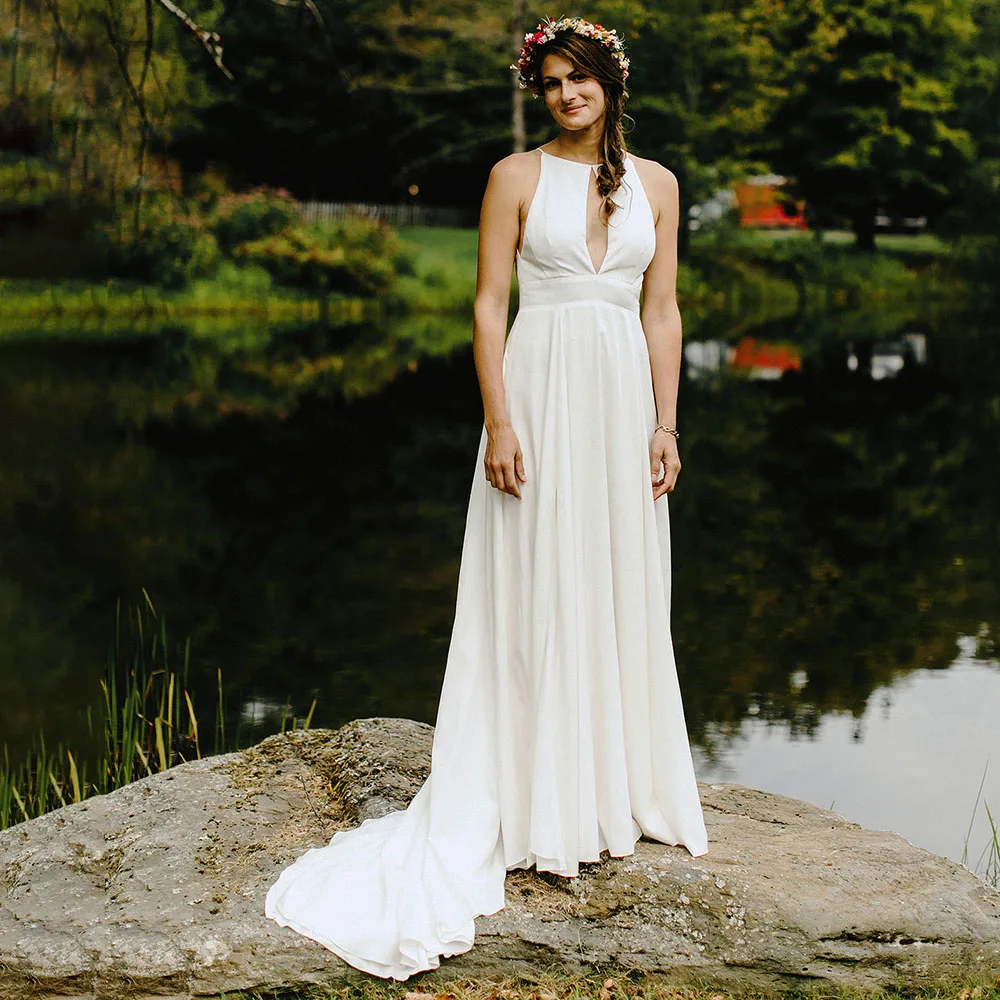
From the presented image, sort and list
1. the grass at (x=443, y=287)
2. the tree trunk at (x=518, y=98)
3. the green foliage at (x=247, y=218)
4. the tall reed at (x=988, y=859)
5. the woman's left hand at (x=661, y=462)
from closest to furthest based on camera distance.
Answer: the woman's left hand at (x=661, y=462), the tall reed at (x=988, y=859), the grass at (x=443, y=287), the green foliage at (x=247, y=218), the tree trunk at (x=518, y=98)

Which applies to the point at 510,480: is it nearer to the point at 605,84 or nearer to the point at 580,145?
the point at 580,145

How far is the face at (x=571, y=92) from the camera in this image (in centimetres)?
343

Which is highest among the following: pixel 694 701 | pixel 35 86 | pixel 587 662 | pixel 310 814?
pixel 35 86

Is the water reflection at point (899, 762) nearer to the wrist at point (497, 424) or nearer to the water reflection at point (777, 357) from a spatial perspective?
the wrist at point (497, 424)

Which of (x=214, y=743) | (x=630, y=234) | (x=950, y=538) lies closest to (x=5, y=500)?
(x=214, y=743)

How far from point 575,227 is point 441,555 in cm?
748

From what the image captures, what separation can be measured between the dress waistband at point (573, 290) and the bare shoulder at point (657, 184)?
0.78ft

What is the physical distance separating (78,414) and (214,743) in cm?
1161

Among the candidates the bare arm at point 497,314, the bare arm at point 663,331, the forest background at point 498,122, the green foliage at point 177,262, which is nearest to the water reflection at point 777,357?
the forest background at point 498,122

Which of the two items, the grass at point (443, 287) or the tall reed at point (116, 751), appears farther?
the grass at point (443, 287)

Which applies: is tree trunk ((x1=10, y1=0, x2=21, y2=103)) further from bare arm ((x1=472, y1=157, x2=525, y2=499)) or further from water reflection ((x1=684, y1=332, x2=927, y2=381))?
water reflection ((x1=684, y1=332, x2=927, y2=381))

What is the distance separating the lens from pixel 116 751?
544cm

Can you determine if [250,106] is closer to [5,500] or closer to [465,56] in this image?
[465,56]

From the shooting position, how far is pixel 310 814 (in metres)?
4.11
